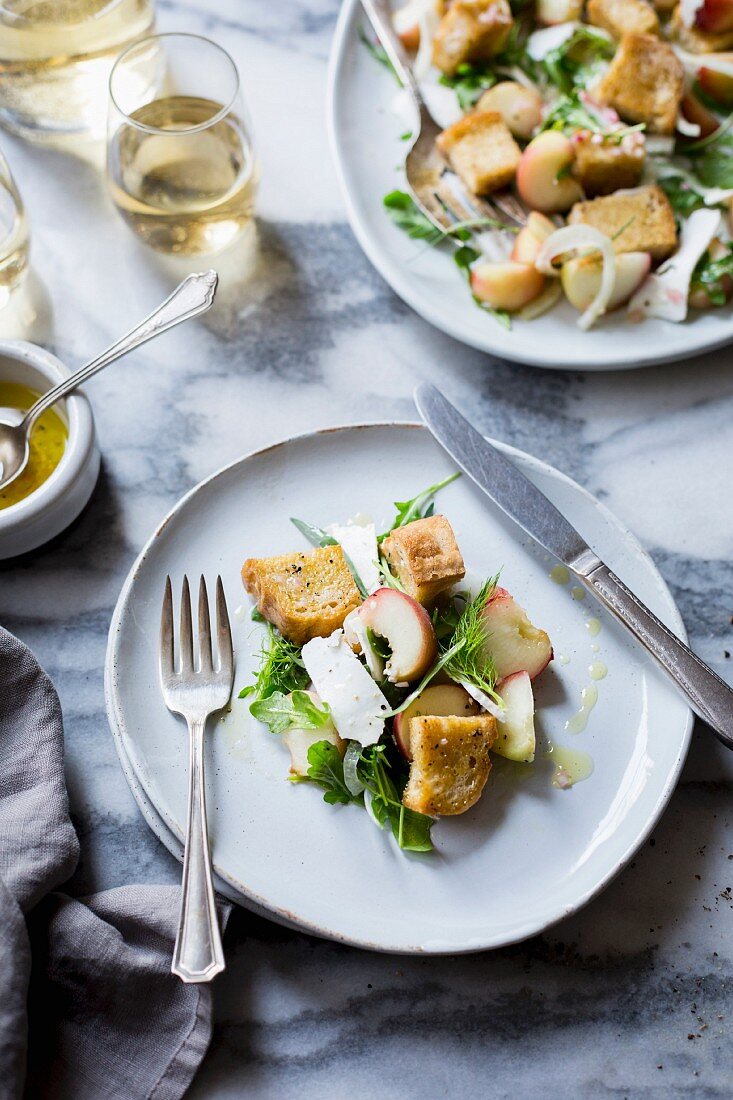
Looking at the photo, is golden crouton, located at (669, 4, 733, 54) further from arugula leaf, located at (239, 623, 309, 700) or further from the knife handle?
arugula leaf, located at (239, 623, 309, 700)

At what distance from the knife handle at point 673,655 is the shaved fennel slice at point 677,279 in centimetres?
52

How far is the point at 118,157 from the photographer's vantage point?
1.77 metres

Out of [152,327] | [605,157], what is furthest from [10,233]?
[605,157]

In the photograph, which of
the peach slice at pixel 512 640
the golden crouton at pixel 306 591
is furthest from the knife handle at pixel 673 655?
the golden crouton at pixel 306 591

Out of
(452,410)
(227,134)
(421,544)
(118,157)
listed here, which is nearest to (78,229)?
(118,157)

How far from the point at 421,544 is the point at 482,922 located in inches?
20.1

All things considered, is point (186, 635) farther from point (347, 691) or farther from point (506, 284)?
point (506, 284)

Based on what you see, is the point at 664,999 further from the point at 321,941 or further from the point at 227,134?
the point at 227,134

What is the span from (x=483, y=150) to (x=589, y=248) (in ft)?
0.89

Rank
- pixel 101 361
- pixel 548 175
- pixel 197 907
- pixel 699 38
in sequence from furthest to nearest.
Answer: pixel 699 38 → pixel 548 175 → pixel 101 361 → pixel 197 907

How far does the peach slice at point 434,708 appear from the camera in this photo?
1.43m

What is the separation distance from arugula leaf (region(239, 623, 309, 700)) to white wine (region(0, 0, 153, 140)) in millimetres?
1118

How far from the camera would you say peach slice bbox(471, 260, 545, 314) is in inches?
70.4

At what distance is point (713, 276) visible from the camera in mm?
1786
